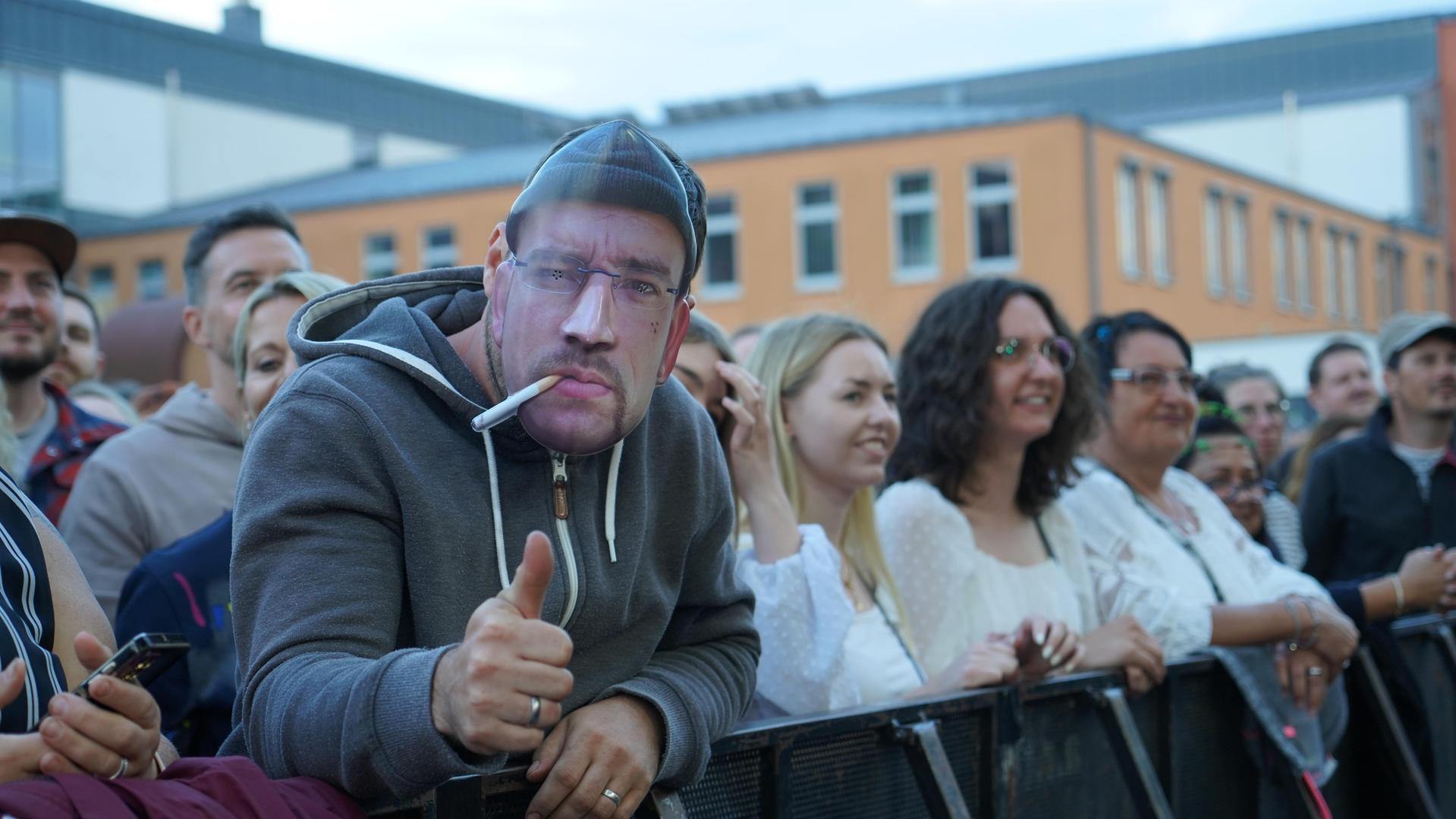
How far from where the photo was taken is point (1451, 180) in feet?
147

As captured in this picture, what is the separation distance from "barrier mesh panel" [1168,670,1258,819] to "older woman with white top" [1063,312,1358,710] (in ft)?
0.47

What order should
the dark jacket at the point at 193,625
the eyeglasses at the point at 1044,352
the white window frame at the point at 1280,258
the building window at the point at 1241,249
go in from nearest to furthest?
the dark jacket at the point at 193,625
the eyeglasses at the point at 1044,352
the building window at the point at 1241,249
the white window frame at the point at 1280,258

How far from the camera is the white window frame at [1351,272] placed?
4372 cm

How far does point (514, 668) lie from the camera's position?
198 centimetres

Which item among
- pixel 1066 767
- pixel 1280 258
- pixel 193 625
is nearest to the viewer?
pixel 193 625

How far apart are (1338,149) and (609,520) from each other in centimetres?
4703

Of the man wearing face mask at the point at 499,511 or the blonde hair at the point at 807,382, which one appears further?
the blonde hair at the point at 807,382

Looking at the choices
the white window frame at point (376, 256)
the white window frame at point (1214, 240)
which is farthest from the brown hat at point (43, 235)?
the white window frame at point (1214, 240)

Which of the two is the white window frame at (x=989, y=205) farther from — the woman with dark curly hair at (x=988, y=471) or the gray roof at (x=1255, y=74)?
the woman with dark curly hair at (x=988, y=471)

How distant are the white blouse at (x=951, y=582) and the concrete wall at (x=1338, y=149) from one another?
4255 cm

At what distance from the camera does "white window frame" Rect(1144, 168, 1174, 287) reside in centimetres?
3431

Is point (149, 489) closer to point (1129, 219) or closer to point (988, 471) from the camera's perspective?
point (988, 471)

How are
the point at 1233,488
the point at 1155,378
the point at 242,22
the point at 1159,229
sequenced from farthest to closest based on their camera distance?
the point at 242,22 < the point at 1159,229 < the point at 1233,488 < the point at 1155,378

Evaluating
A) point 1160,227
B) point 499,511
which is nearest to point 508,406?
point 499,511
